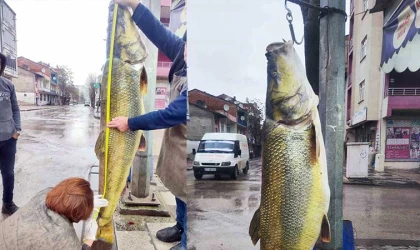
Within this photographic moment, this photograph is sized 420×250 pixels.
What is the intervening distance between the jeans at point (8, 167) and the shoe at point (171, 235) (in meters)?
0.74

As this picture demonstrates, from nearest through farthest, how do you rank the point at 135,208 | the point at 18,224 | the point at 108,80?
the point at 18,224 → the point at 108,80 → the point at 135,208

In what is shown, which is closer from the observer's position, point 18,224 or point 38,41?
point 18,224

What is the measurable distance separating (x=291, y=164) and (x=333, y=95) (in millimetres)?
303

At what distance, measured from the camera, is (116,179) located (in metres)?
1.97

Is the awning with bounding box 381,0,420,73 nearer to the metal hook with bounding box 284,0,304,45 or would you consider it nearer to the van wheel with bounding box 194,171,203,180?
the metal hook with bounding box 284,0,304,45

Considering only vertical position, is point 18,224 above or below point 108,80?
below

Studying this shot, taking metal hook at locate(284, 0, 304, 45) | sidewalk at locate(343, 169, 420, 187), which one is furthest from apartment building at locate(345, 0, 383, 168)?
metal hook at locate(284, 0, 304, 45)

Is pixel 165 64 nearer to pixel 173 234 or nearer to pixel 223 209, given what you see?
pixel 223 209

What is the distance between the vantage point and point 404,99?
156 centimetres

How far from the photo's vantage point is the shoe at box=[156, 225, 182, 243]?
213 cm

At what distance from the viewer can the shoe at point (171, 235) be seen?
7.00 feet

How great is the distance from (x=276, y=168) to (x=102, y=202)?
859mm

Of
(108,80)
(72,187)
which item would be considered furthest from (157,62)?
(72,187)

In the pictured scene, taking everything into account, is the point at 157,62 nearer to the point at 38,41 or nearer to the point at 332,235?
the point at 38,41
